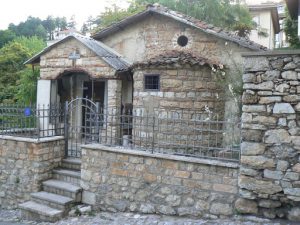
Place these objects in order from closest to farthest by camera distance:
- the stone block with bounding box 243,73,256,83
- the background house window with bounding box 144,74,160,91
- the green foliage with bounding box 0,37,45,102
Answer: the stone block with bounding box 243,73,256,83 < the background house window with bounding box 144,74,160,91 < the green foliage with bounding box 0,37,45,102

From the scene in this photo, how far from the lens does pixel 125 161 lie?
6680 millimetres

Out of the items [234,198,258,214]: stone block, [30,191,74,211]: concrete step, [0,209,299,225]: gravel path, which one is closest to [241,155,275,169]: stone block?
[234,198,258,214]: stone block

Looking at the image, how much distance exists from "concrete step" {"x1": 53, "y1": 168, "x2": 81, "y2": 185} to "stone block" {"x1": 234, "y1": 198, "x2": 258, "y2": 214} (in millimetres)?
3721


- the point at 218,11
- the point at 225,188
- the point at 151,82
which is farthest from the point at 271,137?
the point at 218,11

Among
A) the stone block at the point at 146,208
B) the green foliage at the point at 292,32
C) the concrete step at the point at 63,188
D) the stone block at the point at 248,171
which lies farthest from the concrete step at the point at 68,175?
the green foliage at the point at 292,32

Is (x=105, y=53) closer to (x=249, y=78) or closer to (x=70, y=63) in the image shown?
(x=70, y=63)

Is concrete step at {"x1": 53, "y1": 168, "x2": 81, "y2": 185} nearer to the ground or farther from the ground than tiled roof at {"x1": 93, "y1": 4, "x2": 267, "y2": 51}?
nearer to the ground

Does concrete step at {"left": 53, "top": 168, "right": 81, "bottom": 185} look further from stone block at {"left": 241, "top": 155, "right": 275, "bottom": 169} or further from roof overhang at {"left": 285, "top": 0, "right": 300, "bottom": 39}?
roof overhang at {"left": 285, "top": 0, "right": 300, "bottom": 39}

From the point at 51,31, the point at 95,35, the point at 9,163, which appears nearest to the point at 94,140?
the point at 9,163

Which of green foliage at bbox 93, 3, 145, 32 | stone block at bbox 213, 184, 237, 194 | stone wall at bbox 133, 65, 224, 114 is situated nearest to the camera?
stone block at bbox 213, 184, 237, 194

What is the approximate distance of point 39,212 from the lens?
6.97 m

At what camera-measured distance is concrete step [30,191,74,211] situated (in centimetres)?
698

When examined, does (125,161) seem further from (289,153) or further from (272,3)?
(272,3)

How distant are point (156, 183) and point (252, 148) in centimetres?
196
